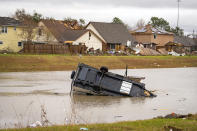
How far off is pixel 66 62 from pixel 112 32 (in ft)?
→ 110

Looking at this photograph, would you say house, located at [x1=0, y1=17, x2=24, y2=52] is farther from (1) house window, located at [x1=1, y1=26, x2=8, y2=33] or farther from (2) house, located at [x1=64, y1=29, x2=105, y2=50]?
(2) house, located at [x1=64, y1=29, x2=105, y2=50]

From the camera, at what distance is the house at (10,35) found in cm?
6406

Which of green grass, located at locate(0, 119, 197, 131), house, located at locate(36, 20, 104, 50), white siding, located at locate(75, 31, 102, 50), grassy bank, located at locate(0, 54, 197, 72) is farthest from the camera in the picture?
white siding, located at locate(75, 31, 102, 50)

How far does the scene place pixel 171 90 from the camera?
103ft

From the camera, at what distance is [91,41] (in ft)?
250

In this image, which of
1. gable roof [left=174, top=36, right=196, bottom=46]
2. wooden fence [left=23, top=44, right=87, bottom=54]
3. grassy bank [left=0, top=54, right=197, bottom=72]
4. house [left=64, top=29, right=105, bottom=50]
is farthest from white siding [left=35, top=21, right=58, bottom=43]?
gable roof [left=174, top=36, right=196, bottom=46]

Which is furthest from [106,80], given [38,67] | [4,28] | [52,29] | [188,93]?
[52,29]

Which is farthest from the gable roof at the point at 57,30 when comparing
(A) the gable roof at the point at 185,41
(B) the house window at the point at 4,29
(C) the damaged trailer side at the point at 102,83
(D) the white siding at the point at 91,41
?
(C) the damaged trailer side at the point at 102,83

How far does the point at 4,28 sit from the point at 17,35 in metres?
2.29

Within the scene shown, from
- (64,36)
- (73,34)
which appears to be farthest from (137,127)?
(73,34)

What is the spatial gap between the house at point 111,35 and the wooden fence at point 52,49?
43.4 feet

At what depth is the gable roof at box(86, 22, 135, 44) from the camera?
7962 cm

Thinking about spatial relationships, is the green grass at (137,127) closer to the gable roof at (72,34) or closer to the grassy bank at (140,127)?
the grassy bank at (140,127)

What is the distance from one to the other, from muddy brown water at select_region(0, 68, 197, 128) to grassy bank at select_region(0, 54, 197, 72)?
11.5m
